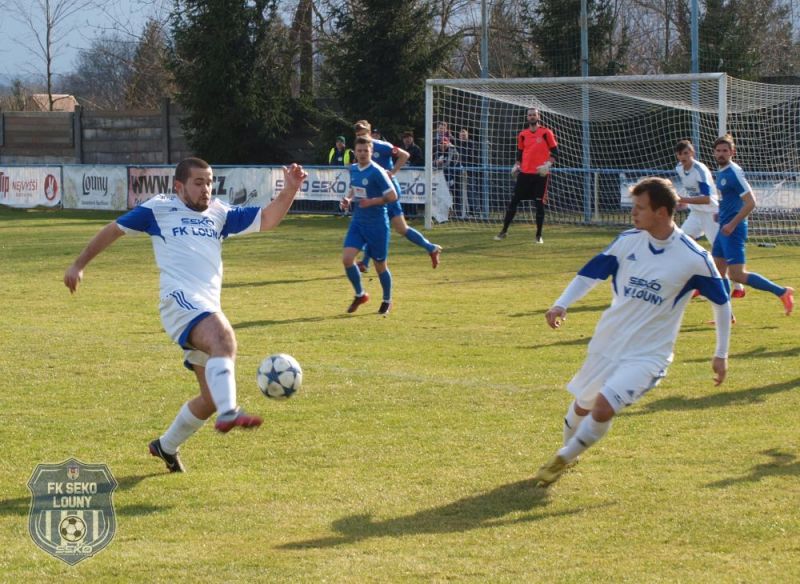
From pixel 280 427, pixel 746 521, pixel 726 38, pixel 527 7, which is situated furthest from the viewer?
pixel 527 7

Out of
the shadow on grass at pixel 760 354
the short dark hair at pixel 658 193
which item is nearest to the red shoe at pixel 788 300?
the shadow on grass at pixel 760 354

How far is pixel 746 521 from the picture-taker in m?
5.31

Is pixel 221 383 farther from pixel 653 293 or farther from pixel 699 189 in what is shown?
pixel 699 189

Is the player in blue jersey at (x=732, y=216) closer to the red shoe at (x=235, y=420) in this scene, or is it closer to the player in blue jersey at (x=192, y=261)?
the player in blue jersey at (x=192, y=261)

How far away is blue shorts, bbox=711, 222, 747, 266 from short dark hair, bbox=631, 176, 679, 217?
5.90 meters

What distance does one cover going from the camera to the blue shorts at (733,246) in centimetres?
1145

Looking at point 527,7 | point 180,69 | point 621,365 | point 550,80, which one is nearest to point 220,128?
point 180,69

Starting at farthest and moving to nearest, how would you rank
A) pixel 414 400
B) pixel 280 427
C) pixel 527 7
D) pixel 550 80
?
pixel 527 7 → pixel 550 80 → pixel 414 400 → pixel 280 427

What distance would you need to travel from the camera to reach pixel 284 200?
6.43 m

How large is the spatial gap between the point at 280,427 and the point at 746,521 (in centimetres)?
304

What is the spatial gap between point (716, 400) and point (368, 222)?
5.42 metres

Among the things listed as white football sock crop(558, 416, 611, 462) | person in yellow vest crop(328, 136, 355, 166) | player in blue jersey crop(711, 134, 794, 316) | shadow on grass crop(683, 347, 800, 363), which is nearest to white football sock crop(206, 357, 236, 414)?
white football sock crop(558, 416, 611, 462)

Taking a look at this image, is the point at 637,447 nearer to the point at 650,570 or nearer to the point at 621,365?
the point at 621,365

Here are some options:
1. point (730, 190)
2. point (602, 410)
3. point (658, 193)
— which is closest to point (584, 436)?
point (602, 410)
